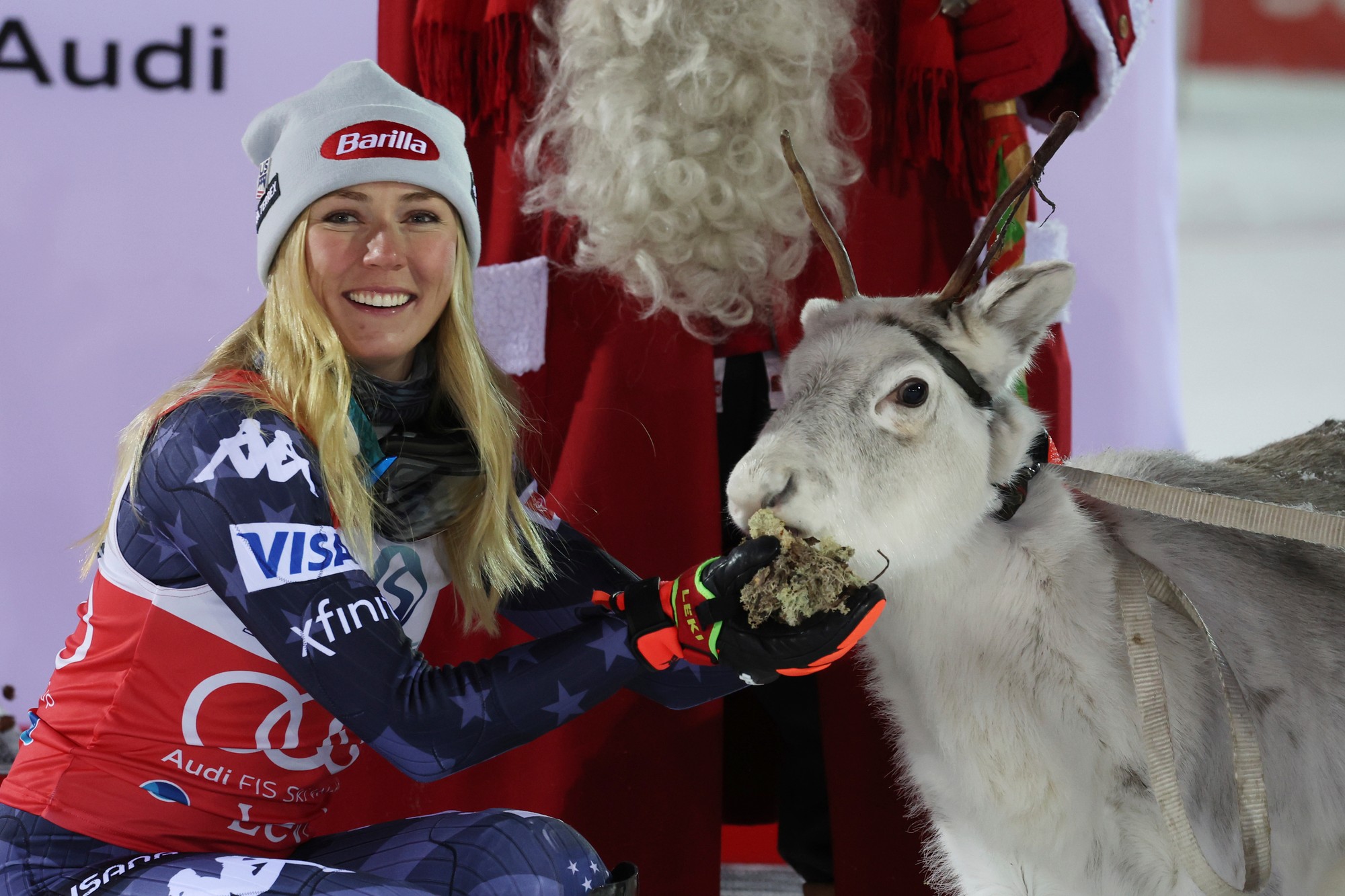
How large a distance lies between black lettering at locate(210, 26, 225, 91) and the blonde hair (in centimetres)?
154

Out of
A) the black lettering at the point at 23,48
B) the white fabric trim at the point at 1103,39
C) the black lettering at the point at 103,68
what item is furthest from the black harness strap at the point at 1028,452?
the black lettering at the point at 23,48

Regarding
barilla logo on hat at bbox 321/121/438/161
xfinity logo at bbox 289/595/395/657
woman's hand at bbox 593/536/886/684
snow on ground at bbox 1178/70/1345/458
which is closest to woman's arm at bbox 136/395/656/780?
xfinity logo at bbox 289/595/395/657

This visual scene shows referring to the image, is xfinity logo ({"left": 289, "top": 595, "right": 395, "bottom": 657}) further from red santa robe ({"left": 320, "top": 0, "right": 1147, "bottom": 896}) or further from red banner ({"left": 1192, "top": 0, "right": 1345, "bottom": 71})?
red banner ({"left": 1192, "top": 0, "right": 1345, "bottom": 71})

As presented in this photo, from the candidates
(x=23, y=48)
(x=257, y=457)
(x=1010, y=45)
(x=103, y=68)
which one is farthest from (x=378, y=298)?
(x=23, y=48)

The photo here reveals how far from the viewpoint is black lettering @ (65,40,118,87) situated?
10.5ft

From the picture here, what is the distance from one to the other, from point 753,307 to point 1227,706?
1.21 meters

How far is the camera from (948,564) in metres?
1.76

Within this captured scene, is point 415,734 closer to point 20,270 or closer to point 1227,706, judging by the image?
point 1227,706

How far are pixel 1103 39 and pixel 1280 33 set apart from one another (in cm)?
212

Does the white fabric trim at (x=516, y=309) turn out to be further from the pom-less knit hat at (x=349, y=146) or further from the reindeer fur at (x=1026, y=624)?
the reindeer fur at (x=1026, y=624)

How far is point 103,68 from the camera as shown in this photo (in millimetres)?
3205

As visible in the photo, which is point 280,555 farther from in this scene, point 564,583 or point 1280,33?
point 1280,33

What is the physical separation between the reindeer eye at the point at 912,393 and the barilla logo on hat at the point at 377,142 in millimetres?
873

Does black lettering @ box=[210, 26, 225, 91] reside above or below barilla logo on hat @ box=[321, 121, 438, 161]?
above
